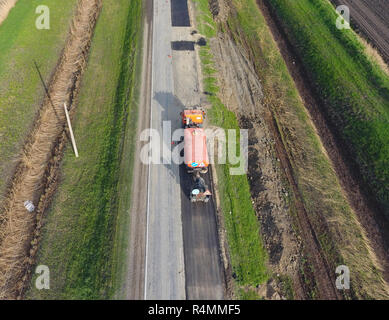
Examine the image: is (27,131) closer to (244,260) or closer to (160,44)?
(160,44)

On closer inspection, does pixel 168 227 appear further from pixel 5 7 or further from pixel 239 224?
pixel 5 7

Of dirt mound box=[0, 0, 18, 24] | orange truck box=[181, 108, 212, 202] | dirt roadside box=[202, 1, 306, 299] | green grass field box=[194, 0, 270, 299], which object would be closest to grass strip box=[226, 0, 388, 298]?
dirt roadside box=[202, 1, 306, 299]

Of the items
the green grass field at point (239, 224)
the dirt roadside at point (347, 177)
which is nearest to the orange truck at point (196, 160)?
the green grass field at point (239, 224)

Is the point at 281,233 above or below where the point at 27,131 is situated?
below

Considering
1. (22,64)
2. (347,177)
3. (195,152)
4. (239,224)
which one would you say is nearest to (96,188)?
(195,152)

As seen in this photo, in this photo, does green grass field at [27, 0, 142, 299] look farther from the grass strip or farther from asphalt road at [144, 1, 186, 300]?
the grass strip

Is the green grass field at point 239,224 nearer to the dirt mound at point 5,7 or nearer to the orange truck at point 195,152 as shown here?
the orange truck at point 195,152

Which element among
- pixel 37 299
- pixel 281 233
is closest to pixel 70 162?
pixel 37 299

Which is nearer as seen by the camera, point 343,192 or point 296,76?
point 343,192
